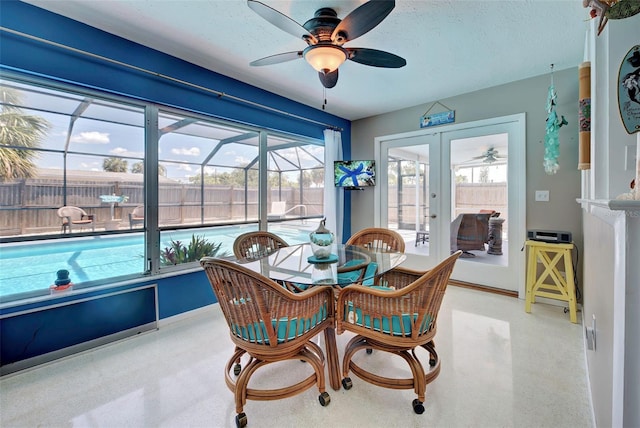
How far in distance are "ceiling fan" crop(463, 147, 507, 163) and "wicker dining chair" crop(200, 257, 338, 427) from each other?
3088 millimetres

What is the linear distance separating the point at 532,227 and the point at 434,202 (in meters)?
1.17

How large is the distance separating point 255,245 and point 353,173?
2277 millimetres

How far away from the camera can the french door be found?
3.29 meters

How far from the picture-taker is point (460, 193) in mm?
3717

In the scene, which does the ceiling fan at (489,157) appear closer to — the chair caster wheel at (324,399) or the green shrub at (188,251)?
the chair caster wheel at (324,399)

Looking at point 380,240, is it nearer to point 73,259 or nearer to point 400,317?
point 400,317

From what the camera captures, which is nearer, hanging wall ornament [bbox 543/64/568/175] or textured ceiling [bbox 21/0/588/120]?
textured ceiling [bbox 21/0/588/120]

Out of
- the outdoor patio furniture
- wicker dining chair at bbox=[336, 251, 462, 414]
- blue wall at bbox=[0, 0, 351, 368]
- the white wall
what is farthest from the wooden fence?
the white wall

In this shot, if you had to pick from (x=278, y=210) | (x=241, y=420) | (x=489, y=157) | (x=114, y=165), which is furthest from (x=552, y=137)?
(x=114, y=165)

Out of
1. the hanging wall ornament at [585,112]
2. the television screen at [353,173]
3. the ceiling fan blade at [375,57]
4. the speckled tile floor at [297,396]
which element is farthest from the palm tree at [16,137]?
the hanging wall ornament at [585,112]

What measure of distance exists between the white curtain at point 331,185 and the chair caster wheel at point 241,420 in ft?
9.81

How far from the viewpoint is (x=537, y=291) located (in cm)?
293

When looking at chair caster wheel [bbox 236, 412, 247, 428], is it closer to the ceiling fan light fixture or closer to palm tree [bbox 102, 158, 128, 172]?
the ceiling fan light fixture

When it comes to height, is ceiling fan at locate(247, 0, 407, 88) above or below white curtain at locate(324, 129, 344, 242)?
above
